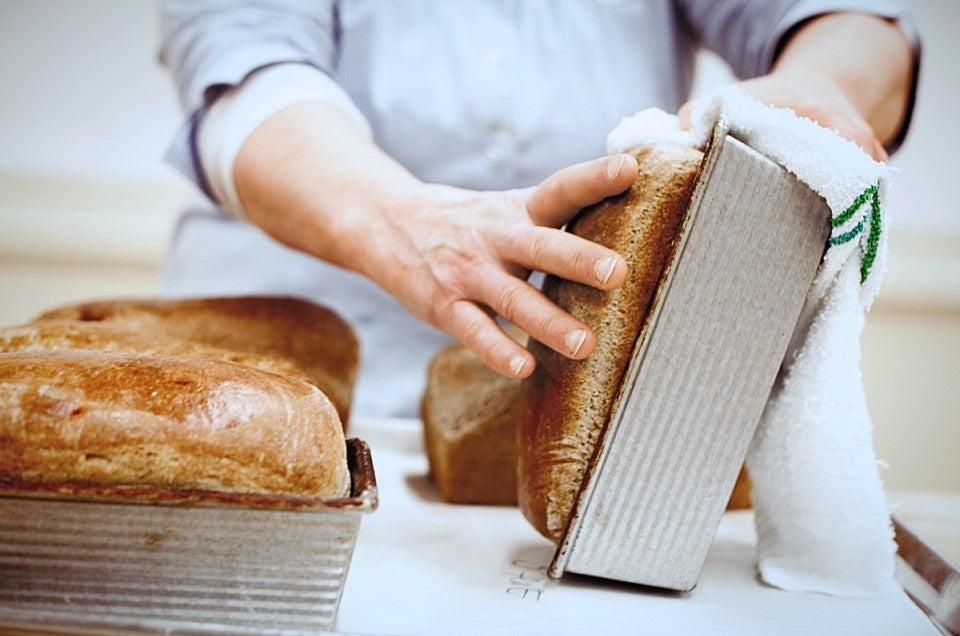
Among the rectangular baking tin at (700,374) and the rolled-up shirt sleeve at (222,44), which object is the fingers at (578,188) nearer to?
the rectangular baking tin at (700,374)

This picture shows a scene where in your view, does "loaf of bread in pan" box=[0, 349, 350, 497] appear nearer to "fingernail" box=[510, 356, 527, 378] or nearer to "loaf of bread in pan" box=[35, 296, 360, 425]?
"fingernail" box=[510, 356, 527, 378]

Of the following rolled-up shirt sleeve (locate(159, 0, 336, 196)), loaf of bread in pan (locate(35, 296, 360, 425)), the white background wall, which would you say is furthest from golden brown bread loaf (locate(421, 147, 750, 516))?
the white background wall

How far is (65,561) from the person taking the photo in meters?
0.33

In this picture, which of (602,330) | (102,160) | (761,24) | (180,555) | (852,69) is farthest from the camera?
(102,160)

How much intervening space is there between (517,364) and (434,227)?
12cm

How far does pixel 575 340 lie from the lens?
1.41 feet

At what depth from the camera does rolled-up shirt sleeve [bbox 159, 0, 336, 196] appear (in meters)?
0.72

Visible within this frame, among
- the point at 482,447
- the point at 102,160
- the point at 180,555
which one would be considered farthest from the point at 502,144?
the point at 102,160

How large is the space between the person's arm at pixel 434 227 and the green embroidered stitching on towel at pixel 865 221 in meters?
0.10

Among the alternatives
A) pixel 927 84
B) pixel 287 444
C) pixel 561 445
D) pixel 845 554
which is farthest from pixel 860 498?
pixel 927 84

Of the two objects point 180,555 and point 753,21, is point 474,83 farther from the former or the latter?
point 180,555

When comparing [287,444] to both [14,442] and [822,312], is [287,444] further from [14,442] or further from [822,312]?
[822,312]

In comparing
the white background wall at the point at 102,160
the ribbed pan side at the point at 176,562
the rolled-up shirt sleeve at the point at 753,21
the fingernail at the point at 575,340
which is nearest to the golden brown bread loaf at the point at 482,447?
the fingernail at the point at 575,340

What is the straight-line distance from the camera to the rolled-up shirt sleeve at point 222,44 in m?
0.72
